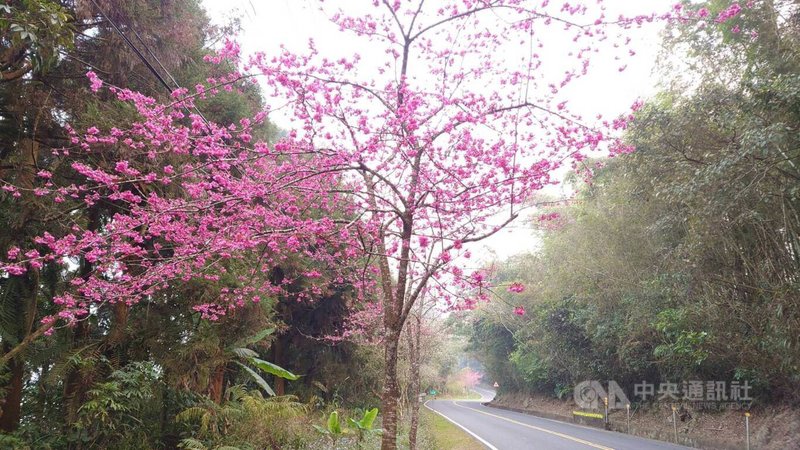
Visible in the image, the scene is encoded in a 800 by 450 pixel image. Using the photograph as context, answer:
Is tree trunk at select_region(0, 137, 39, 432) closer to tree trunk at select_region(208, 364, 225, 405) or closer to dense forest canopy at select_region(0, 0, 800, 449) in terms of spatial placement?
dense forest canopy at select_region(0, 0, 800, 449)

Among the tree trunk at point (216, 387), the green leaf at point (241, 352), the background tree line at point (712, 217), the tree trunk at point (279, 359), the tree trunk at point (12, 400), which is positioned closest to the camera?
the tree trunk at point (12, 400)

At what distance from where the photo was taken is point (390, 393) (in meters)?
4.58

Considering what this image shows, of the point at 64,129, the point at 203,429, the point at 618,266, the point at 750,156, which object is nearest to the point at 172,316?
the point at 203,429

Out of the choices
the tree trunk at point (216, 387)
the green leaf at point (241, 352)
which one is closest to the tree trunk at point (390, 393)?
the green leaf at point (241, 352)

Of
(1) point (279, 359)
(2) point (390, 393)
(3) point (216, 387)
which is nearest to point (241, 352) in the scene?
(3) point (216, 387)

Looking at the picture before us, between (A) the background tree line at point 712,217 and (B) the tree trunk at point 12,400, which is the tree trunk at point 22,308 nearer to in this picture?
(B) the tree trunk at point 12,400

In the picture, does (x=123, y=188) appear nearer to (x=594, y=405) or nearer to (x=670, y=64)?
(x=670, y=64)

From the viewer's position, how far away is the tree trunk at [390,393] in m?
4.49

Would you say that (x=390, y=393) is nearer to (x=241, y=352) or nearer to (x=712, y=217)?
(x=241, y=352)

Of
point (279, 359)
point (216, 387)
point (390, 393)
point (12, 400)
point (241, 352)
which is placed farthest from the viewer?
point (279, 359)

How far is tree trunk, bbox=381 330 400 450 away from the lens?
449cm

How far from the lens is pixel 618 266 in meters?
13.7

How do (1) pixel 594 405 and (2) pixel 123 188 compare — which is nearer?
(2) pixel 123 188

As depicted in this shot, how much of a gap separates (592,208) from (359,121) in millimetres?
12375
